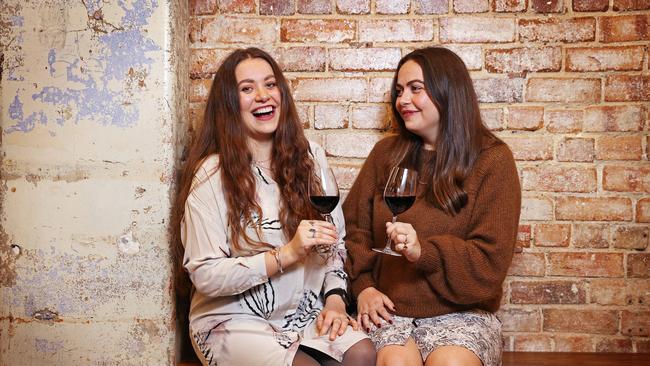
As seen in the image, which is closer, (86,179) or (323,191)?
(323,191)

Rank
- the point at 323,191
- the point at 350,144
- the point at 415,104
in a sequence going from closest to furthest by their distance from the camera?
1. the point at 323,191
2. the point at 415,104
3. the point at 350,144

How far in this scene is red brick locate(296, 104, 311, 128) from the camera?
2.47 metres

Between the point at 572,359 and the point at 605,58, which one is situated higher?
the point at 605,58

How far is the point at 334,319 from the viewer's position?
1978 mm

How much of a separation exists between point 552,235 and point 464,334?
29.3 inches

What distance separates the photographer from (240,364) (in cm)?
187

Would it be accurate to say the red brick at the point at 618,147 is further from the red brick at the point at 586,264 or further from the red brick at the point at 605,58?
the red brick at the point at 586,264

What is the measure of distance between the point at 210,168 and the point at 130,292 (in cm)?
51

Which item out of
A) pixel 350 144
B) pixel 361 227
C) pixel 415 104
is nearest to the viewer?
pixel 415 104

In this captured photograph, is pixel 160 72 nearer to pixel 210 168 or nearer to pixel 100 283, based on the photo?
pixel 210 168

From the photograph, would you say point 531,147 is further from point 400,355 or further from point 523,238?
point 400,355

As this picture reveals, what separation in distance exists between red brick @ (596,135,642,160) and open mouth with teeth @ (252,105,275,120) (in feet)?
4.04

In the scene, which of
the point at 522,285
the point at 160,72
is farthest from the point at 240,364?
the point at 522,285

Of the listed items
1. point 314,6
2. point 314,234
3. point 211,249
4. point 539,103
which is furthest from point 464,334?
point 314,6
